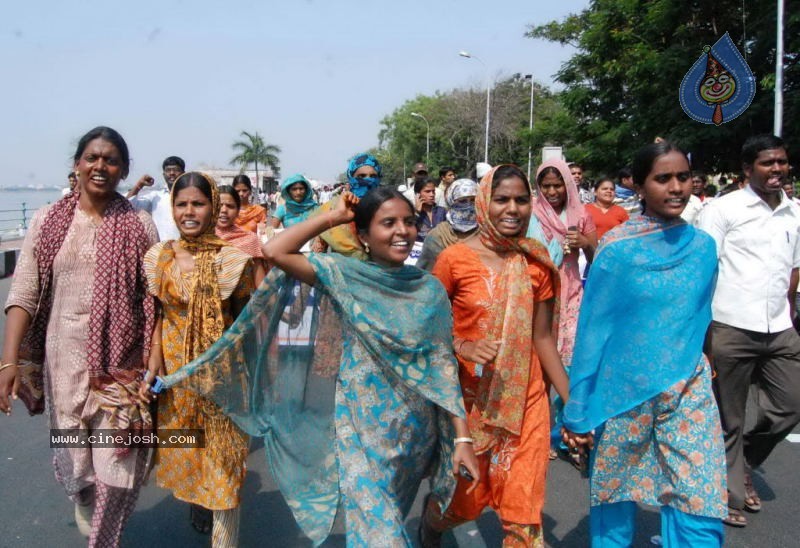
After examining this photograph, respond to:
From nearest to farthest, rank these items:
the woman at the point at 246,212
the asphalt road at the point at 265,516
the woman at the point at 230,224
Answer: the asphalt road at the point at 265,516, the woman at the point at 230,224, the woman at the point at 246,212

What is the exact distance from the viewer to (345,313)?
2.77 meters

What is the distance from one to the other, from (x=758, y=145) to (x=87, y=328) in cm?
343

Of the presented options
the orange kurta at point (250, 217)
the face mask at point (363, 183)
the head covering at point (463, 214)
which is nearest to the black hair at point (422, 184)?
the orange kurta at point (250, 217)

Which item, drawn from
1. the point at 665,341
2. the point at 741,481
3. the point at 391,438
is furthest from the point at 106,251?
the point at 741,481

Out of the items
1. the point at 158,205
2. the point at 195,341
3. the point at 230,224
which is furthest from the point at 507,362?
the point at 158,205

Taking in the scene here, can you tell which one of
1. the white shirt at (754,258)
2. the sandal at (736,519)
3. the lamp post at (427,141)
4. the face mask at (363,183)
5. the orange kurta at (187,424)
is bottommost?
the sandal at (736,519)

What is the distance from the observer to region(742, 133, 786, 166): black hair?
388 cm

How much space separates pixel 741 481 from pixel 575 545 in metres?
0.99

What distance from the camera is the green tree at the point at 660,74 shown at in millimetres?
17250

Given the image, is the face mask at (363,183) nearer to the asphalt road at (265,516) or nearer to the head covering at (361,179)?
the head covering at (361,179)

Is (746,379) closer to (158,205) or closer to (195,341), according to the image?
(195,341)

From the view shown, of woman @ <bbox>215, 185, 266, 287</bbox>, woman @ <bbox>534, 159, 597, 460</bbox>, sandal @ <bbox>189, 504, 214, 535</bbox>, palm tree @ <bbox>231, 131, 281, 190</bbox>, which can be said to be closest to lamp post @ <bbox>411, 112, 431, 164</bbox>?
palm tree @ <bbox>231, 131, 281, 190</bbox>

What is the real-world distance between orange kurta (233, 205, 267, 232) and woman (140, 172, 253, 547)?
4210mm

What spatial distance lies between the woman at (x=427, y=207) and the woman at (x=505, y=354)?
433 centimetres
